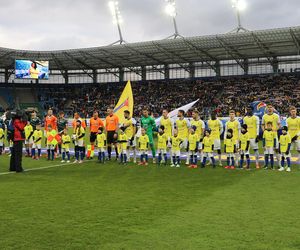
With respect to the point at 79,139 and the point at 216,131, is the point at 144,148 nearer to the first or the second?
the point at 79,139

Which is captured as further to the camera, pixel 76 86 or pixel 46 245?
pixel 76 86

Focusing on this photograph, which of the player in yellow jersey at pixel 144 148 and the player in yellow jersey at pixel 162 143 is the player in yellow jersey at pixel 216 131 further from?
the player in yellow jersey at pixel 144 148

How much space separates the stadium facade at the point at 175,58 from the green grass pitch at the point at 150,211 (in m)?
27.5

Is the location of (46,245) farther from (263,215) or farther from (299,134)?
(299,134)

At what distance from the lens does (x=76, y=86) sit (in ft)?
199

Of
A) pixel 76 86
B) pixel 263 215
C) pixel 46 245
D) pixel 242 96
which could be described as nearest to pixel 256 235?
pixel 263 215

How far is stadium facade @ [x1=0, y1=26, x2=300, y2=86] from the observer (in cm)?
3772

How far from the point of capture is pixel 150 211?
22.5 feet

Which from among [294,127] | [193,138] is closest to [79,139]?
[193,138]

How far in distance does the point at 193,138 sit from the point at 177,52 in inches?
1218

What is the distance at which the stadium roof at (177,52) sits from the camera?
119 ft

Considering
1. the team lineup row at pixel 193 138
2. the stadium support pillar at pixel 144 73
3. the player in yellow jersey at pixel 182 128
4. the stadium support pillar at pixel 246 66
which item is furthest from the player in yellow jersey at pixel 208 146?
the stadium support pillar at pixel 144 73

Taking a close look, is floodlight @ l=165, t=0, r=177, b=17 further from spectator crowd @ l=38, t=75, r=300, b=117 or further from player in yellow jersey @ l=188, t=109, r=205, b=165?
player in yellow jersey @ l=188, t=109, r=205, b=165

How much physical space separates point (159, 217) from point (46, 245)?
6.91ft
